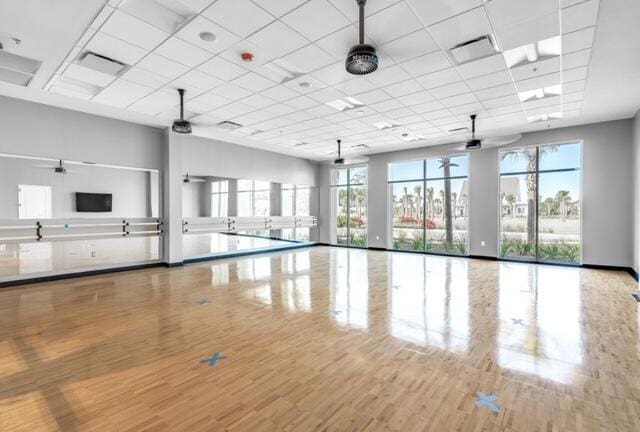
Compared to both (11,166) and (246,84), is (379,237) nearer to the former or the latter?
(246,84)

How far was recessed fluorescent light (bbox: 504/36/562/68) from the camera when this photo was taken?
13.8 ft

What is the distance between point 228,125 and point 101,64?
3429mm

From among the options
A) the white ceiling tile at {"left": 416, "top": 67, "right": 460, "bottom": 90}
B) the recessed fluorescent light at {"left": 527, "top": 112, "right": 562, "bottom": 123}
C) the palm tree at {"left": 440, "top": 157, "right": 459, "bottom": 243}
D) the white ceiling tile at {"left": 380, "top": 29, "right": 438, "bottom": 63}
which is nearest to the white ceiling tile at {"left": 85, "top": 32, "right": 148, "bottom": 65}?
the white ceiling tile at {"left": 380, "top": 29, "right": 438, "bottom": 63}

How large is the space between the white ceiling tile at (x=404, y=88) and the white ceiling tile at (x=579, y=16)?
6.87ft

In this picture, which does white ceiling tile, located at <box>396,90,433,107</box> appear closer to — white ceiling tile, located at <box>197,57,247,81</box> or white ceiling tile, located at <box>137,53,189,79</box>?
white ceiling tile, located at <box>197,57,247,81</box>

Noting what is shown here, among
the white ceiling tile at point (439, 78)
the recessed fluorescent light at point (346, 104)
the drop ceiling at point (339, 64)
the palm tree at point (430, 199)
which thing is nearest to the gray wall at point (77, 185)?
the drop ceiling at point (339, 64)

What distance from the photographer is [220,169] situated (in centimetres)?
993

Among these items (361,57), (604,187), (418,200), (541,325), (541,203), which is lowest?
(541,325)

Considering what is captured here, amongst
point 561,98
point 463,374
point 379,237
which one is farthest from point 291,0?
point 379,237

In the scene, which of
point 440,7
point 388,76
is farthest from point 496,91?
point 440,7

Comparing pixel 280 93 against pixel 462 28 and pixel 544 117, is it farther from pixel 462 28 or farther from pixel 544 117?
pixel 544 117

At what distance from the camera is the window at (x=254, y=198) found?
10766mm

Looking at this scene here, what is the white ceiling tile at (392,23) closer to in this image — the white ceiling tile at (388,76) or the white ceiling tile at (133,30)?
the white ceiling tile at (388,76)

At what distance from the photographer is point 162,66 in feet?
15.7
